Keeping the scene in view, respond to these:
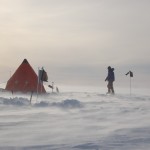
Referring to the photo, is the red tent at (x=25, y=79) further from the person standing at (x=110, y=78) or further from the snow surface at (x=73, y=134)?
the snow surface at (x=73, y=134)

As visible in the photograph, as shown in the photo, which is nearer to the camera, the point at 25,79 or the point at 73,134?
the point at 73,134

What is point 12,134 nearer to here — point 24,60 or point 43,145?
point 43,145

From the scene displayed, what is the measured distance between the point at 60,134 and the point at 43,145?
2.43ft

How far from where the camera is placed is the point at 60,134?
4.77 m

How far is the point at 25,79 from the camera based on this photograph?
19.3 m

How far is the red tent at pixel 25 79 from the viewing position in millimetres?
19141

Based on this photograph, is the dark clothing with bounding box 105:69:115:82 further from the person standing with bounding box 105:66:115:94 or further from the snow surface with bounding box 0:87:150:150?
the snow surface with bounding box 0:87:150:150

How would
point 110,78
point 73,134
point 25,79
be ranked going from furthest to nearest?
point 110,78 < point 25,79 < point 73,134

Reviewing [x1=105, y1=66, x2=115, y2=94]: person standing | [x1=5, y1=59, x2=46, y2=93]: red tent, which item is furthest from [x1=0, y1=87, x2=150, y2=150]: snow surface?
[x1=105, y1=66, x2=115, y2=94]: person standing

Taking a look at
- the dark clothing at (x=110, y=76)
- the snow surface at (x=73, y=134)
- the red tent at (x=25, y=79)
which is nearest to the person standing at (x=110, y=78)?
the dark clothing at (x=110, y=76)

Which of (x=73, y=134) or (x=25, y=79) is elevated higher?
(x=25, y=79)

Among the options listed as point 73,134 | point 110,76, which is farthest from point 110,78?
point 73,134

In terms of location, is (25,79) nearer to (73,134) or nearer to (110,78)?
(110,78)

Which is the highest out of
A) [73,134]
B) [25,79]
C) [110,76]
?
→ [110,76]
